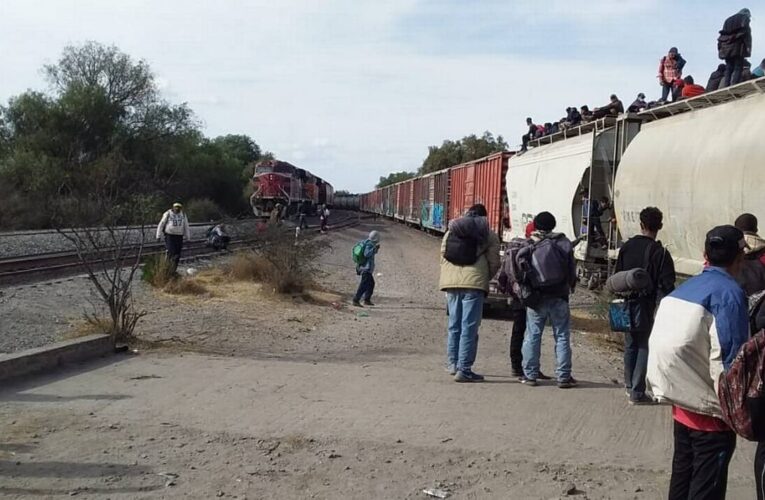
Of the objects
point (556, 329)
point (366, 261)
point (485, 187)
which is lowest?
point (556, 329)

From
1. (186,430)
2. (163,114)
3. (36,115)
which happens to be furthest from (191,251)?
(163,114)

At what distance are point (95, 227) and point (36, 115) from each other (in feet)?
143

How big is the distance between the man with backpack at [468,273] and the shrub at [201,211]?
45.7 meters

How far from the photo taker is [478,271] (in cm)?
757

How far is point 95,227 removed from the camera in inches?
409

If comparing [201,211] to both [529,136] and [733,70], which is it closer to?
[529,136]

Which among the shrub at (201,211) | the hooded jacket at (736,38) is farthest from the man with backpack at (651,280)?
the shrub at (201,211)

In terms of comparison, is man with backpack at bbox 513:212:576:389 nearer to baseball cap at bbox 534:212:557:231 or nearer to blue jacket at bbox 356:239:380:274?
baseball cap at bbox 534:212:557:231

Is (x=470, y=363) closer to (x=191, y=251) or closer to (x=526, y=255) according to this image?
(x=526, y=255)

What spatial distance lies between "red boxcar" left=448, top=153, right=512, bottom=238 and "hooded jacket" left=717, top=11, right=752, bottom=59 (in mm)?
8395

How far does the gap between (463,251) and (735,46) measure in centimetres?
578

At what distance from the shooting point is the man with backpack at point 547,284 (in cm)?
721

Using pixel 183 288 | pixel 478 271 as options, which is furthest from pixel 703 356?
pixel 183 288

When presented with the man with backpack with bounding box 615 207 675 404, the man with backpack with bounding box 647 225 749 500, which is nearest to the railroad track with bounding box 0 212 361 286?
the man with backpack with bounding box 615 207 675 404
